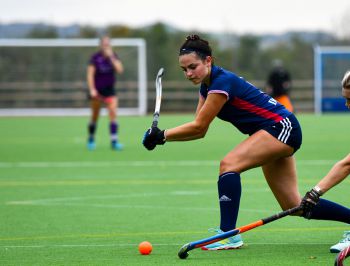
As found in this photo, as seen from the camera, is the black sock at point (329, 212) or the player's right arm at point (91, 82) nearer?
the black sock at point (329, 212)

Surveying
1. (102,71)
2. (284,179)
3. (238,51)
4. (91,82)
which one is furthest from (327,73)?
(284,179)

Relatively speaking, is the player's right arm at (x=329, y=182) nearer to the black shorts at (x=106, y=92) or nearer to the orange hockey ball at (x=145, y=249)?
the orange hockey ball at (x=145, y=249)

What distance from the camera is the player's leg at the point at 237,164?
22.9 feet

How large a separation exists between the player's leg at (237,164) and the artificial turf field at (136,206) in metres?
0.33

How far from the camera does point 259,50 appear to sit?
37719 mm

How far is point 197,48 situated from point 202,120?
1.96ft

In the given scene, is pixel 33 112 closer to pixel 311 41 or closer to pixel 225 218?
pixel 311 41

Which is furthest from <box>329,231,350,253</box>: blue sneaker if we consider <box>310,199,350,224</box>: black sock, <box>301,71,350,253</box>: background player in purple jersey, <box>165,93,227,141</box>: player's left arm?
<box>165,93,227,141</box>: player's left arm

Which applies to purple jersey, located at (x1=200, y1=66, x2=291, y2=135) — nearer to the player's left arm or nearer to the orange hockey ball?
the player's left arm

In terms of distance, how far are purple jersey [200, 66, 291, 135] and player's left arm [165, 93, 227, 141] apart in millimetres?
101

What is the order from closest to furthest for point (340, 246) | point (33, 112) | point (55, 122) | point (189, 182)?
point (340, 246) < point (189, 182) < point (55, 122) < point (33, 112)

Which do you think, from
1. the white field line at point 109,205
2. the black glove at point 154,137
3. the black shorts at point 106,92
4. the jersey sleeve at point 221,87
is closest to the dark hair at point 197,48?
the jersey sleeve at point 221,87

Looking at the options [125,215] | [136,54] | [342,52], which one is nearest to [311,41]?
[342,52]

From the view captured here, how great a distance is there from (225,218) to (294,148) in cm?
81
